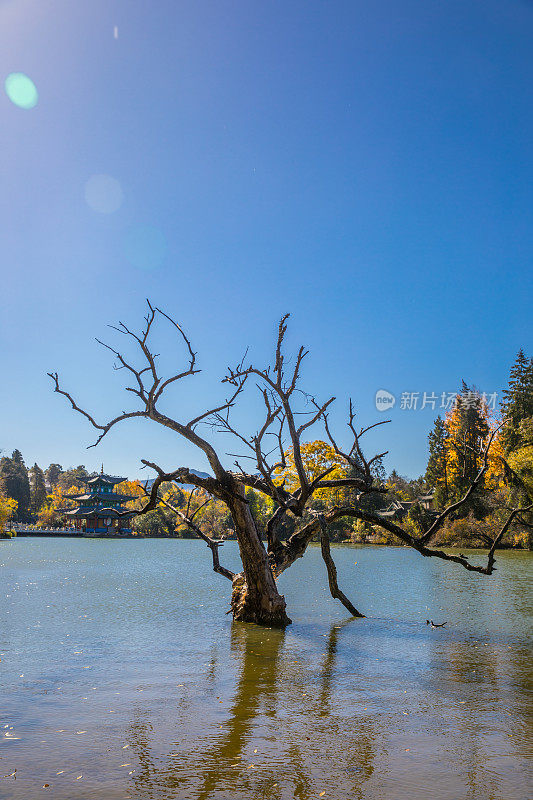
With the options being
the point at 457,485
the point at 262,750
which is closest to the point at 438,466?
the point at 457,485

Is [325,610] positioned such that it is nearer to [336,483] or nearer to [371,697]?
[336,483]

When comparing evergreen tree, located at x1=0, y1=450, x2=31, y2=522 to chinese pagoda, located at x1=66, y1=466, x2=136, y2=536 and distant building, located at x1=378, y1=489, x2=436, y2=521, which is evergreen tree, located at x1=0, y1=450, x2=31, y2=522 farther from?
distant building, located at x1=378, y1=489, x2=436, y2=521

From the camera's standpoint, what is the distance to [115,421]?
30.6 feet

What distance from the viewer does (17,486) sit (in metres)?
81.6

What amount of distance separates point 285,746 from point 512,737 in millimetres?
2055

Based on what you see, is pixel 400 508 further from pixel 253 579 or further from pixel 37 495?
pixel 37 495

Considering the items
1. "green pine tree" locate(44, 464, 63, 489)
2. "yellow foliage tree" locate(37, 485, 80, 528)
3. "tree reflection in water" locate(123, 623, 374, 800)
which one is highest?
"green pine tree" locate(44, 464, 63, 489)

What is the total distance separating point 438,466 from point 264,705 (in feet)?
162

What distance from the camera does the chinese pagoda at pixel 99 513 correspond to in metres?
70.8

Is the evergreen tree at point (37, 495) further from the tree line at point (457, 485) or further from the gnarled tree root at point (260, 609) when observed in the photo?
the gnarled tree root at point (260, 609)

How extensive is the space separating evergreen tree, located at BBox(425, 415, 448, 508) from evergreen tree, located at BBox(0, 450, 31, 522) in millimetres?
59875

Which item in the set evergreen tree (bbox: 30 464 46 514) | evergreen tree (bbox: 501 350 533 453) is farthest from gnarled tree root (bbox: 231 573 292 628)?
evergreen tree (bbox: 30 464 46 514)

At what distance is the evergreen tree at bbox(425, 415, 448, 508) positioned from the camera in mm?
48188

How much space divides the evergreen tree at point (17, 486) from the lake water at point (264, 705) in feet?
249
